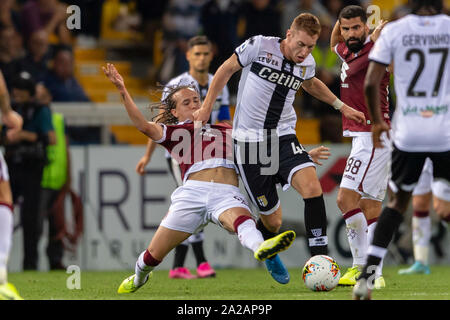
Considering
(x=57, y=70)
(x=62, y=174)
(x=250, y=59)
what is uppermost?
(x=250, y=59)

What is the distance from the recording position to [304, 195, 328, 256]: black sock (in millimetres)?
7938

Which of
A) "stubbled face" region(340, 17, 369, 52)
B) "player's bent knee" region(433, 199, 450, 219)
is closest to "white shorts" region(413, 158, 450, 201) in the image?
"player's bent knee" region(433, 199, 450, 219)

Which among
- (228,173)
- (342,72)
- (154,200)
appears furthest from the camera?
(154,200)

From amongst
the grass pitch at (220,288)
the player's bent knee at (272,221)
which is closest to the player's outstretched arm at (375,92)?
the grass pitch at (220,288)

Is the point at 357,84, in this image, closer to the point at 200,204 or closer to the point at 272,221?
the point at 272,221

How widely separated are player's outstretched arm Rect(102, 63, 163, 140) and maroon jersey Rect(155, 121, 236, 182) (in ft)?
0.37

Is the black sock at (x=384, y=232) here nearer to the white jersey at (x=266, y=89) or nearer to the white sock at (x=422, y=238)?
the white jersey at (x=266, y=89)

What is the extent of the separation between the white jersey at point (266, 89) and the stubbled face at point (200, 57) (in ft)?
6.74

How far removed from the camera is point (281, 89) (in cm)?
830

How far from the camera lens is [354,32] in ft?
28.8

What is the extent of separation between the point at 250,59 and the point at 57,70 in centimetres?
641

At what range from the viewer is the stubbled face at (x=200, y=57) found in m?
10.4
